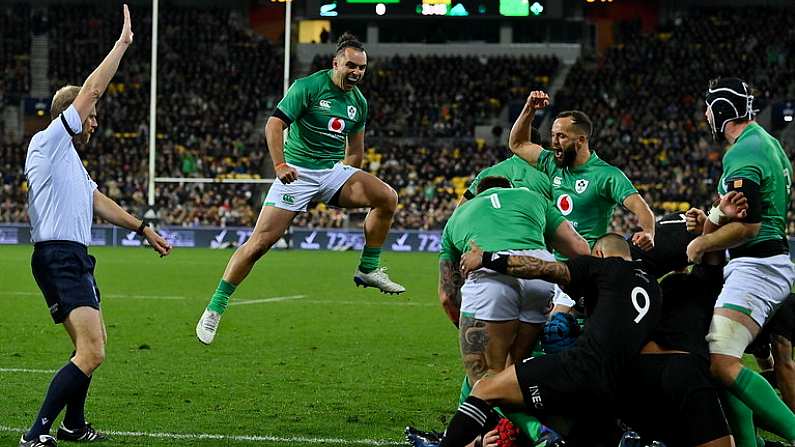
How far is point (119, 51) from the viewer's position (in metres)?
7.29

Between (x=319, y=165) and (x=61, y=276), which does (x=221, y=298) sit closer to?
(x=319, y=165)

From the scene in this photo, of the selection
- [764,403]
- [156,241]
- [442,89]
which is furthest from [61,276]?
[442,89]

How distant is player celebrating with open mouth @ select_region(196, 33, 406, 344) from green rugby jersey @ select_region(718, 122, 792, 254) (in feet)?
11.7

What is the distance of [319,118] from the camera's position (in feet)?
32.3

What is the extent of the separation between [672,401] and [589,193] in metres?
2.99

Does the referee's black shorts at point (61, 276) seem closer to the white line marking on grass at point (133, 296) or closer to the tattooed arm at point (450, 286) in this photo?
the tattooed arm at point (450, 286)

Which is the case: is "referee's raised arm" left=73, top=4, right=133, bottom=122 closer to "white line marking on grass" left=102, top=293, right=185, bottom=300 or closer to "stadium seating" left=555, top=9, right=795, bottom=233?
"white line marking on grass" left=102, top=293, right=185, bottom=300

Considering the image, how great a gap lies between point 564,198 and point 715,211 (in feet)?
7.45

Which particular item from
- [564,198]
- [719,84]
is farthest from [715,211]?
[564,198]

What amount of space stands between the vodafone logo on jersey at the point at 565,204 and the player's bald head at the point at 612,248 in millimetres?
2293

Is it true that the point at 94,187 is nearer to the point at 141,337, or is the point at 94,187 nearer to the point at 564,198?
the point at 564,198

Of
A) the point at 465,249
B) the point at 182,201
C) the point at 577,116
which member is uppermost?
the point at 577,116

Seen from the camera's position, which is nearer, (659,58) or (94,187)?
(94,187)

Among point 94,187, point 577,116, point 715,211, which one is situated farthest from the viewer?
point 577,116
